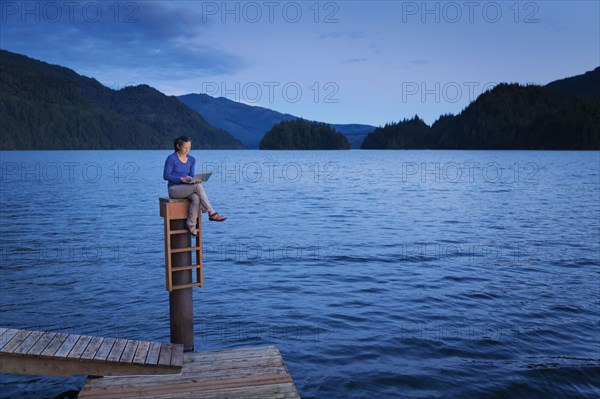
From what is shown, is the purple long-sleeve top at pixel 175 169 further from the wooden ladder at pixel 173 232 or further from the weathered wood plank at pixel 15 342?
the weathered wood plank at pixel 15 342

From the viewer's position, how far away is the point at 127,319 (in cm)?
1442

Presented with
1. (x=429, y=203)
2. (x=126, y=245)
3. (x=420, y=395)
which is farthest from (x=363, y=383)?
(x=429, y=203)

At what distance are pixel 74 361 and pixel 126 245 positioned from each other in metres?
19.0

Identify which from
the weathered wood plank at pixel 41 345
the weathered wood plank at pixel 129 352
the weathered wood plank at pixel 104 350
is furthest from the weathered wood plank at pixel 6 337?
the weathered wood plank at pixel 129 352

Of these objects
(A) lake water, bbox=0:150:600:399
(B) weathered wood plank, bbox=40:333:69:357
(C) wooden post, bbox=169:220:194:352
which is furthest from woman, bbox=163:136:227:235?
(A) lake water, bbox=0:150:600:399

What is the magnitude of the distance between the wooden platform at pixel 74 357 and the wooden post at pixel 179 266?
981 mm

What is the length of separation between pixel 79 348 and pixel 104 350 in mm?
406

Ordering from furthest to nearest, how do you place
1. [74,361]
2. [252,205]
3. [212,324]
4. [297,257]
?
1. [252,205]
2. [297,257]
3. [212,324]
4. [74,361]

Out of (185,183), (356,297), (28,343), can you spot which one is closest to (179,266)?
(185,183)

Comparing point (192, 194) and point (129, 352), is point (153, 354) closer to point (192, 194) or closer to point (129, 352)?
point (129, 352)

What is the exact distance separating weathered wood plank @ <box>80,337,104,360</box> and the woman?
252 centimetres

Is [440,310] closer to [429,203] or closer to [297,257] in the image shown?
[297,257]

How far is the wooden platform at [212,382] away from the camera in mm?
7898

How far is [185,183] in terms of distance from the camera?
10.0 m
